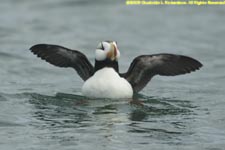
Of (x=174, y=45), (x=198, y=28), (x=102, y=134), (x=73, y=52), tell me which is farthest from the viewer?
(x=198, y=28)

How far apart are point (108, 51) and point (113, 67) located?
400 millimetres

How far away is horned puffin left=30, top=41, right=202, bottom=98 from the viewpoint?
13.0 meters

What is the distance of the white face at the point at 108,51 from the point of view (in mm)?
12914

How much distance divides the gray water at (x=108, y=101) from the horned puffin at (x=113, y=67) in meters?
0.24

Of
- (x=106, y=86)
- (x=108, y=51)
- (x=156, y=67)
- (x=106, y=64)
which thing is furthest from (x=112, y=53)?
(x=156, y=67)

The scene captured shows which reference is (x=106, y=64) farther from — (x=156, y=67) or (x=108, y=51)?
(x=156, y=67)

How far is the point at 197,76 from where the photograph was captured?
654 inches

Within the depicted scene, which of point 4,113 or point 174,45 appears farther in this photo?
point 174,45

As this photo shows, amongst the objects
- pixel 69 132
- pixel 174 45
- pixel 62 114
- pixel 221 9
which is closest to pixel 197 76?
pixel 174 45

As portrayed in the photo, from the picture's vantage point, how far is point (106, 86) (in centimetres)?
1296

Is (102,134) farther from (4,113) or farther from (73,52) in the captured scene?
(73,52)

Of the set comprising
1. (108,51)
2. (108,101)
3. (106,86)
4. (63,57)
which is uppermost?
(108,51)

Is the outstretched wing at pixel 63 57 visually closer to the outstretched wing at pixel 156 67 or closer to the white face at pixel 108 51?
the outstretched wing at pixel 156 67

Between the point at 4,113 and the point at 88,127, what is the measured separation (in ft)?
5.32
